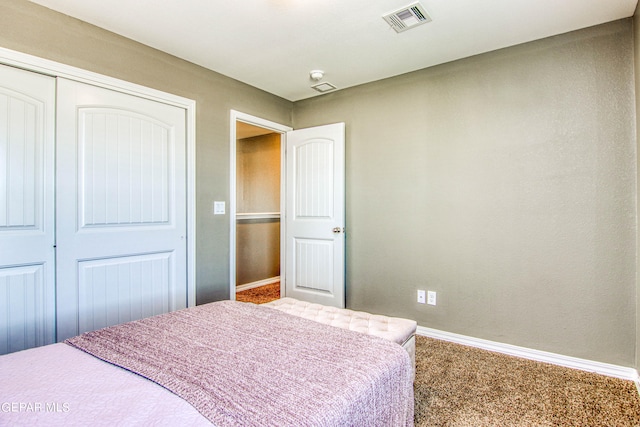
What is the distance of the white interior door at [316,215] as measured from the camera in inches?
135

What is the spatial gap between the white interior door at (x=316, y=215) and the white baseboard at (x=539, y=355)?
1.01 m

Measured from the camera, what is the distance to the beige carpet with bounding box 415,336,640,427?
1789mm

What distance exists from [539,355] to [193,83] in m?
3.53

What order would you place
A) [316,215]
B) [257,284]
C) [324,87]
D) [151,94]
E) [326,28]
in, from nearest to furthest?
1. [326,28]
2. [151,94]
3. [324,87]
4. [316,215]
5. [257,284]

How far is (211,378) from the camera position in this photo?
1.13m

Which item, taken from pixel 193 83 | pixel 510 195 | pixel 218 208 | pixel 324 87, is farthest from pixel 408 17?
pixel 218 208

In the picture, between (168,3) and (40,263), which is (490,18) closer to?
(168,3)

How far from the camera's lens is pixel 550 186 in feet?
8.10

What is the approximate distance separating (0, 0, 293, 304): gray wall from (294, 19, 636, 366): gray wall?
129 centimetres

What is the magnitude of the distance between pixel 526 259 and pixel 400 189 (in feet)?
3.84

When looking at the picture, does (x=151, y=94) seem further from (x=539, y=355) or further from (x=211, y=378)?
(x=539, y=355)

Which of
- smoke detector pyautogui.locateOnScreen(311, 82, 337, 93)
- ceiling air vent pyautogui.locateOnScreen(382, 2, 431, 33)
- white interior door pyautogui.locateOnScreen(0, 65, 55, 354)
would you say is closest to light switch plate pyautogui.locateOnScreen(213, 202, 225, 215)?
white interior door pyautogui.locateOnScreen(0, 65, 55, 354)

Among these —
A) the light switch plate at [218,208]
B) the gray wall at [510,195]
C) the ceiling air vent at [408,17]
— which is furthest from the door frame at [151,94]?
the ceiling air vent at [408,17]

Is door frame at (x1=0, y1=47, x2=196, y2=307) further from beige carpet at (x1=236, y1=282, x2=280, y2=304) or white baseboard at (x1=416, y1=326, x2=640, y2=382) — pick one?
white baseboard at (x1=416, y1=326, x2=640, y2=382)
